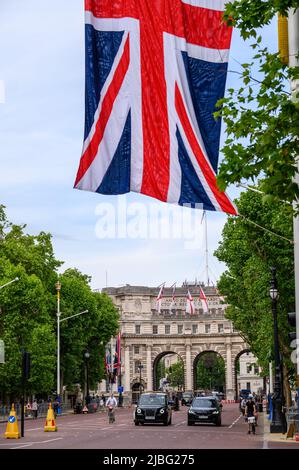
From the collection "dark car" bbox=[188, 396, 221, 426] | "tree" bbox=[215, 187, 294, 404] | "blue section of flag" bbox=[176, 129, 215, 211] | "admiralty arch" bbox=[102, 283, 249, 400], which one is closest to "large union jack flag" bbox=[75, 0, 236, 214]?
"blue section of flag" bbox=[176, 129, 215, 211]

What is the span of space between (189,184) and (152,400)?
116 ft

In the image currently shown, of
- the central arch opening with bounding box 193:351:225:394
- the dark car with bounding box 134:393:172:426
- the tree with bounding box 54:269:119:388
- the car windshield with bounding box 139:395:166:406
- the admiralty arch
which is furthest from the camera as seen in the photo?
the central arch opening with bounding box 193:351:225:394

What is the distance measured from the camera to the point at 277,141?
13.7m

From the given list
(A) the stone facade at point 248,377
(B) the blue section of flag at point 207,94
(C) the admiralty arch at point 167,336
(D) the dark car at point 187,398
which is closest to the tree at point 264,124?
(B) the blue section of flag at point 207,94

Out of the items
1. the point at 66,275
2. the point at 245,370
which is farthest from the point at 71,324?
the point at 245,370

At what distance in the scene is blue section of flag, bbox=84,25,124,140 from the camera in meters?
15.0

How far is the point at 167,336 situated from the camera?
518 ft

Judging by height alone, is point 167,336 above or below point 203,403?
above

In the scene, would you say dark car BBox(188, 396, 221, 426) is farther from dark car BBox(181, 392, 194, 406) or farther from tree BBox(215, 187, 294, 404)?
dark car BBox(181, 392, 194, 406)

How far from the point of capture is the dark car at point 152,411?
156ft

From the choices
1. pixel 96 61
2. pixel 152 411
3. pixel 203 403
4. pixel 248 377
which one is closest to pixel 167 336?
pixel 248 377

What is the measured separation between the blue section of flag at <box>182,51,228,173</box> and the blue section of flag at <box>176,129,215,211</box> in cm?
37

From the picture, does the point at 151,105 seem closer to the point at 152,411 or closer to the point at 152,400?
the point at 152,411

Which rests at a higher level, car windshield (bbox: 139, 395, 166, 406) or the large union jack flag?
the large union jack flag
